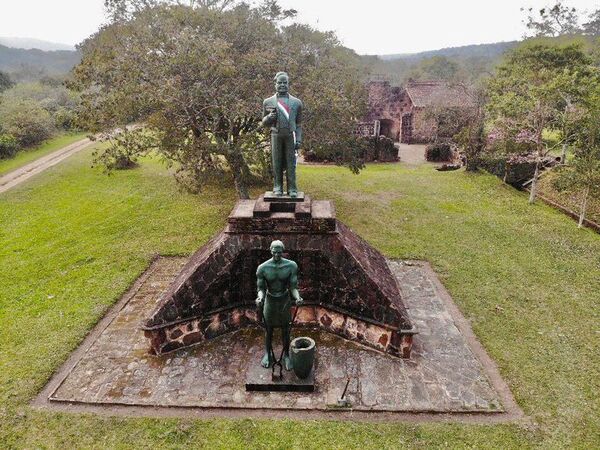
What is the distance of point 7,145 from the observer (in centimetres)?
2412

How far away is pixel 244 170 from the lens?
16.6 metres

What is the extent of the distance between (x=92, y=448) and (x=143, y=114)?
10.0 m

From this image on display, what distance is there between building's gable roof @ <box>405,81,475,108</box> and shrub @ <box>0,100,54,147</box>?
25808 millimetres

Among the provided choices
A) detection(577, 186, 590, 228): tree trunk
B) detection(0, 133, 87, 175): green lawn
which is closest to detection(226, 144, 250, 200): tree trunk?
detection(577, 186, 590, 228): tree trunk

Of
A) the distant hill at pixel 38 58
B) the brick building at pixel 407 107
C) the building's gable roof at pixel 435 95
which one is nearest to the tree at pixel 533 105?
the building's gable roof at pixel 435 95

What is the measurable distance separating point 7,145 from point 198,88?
18297mm

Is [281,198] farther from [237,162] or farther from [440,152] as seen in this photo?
[440,152]

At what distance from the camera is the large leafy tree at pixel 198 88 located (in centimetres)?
1203

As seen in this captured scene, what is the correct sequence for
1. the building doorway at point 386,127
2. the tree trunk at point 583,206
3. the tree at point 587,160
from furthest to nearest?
the building doorway at point 386,127 < the tree trunk at point 583,206 < the tree at point 587,160

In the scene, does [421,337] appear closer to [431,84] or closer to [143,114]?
[143,114]

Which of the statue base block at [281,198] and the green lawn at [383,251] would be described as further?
the statue base block at [281,198]

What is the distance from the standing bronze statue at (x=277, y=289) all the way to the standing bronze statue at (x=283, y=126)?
215 centimetres

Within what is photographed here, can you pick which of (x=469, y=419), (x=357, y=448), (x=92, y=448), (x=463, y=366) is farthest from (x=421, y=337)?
(x=92, y=448)

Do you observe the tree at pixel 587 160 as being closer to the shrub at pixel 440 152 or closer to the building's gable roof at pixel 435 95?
the shrub at pixel 440 152
